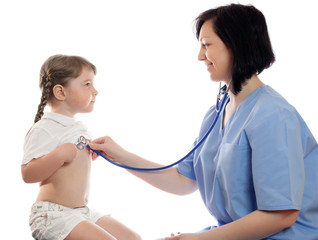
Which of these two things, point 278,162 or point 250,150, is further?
point 250,150

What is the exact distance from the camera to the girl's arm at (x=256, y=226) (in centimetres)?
134

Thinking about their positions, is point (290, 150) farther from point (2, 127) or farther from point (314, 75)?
point (2, 127)

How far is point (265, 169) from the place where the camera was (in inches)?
52.6

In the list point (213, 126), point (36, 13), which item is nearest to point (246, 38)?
point (213, 126)

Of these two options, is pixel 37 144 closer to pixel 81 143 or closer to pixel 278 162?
pixel 81 143

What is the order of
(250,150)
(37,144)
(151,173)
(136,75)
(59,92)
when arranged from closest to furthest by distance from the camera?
(250,150), (37,144), (59,92), (151,173), (136,75)

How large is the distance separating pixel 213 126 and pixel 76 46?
112 centimetres

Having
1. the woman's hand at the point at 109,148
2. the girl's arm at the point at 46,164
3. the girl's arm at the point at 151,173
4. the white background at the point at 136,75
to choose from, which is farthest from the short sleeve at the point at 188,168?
the white background at the point at 136,75

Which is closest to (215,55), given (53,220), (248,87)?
(248,87)

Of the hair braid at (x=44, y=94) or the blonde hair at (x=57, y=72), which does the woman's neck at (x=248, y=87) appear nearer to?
the blonde hair at (x=57, y=72)

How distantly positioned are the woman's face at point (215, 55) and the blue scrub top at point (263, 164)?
0.42 feet

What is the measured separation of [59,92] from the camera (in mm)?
1646

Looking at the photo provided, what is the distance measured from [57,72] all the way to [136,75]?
2.68ft

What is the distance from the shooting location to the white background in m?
2.40
